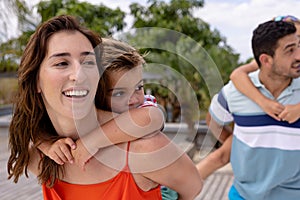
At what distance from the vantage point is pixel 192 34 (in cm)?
970

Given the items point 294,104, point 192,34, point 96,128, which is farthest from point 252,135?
point 192,34

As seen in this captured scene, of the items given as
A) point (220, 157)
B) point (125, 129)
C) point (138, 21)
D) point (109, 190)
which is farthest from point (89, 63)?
point (138, 21)

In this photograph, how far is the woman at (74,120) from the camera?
0.94 meters

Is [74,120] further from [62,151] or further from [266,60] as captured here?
[266,60]

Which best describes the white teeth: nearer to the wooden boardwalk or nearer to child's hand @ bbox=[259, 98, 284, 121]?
child's hand @ bbox=[259, 98, 284, 121]

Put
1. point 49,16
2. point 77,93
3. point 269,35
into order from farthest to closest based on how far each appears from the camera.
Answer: point 49,16 < point 269,35 < point 77,93

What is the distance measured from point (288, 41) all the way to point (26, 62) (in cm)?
103

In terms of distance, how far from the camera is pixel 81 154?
992 mm

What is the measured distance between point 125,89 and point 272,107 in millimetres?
838

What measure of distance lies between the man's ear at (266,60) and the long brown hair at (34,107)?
88 cm

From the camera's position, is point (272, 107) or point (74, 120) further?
point (272, 107)

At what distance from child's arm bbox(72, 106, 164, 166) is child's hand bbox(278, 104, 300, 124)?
0.78 m

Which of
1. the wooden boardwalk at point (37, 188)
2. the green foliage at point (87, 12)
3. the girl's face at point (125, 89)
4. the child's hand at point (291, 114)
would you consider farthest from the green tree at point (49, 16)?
the girl's face at point (125, 89)

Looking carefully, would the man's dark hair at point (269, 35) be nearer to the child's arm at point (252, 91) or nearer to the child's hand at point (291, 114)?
the child's arm at point (252, 91)
